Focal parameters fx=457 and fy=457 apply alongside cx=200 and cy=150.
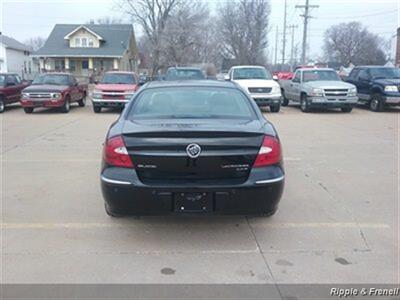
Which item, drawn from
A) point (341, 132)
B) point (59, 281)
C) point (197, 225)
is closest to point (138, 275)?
point (59, 281)

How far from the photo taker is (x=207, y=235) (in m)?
4.87

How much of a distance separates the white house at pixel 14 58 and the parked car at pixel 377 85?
149 feet

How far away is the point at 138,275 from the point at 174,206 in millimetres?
727

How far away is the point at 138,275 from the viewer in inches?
156

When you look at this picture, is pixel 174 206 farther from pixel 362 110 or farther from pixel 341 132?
pixel 362 110

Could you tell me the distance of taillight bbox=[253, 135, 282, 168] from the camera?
4.42 meters

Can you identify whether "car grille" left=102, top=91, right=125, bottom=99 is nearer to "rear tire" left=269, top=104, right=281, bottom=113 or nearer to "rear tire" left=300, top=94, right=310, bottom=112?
"rear tire" left=269, top=104, right=281, bottom=113

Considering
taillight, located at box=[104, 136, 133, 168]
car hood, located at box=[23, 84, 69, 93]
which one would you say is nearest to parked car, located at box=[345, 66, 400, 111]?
car hood, located at box=[23, 84, 69, 93]

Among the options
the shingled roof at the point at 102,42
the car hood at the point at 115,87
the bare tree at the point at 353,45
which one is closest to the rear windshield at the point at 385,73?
the car hood at the point at 115,87

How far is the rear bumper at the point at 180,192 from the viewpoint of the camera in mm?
4297

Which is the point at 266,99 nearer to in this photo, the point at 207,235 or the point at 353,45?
the point at 207,235

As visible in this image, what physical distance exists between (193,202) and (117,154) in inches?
34.2

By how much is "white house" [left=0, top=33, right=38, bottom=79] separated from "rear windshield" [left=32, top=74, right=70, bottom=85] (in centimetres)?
3902

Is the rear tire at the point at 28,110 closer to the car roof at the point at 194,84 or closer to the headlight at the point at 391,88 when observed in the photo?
the car roof at the point at 194,84
